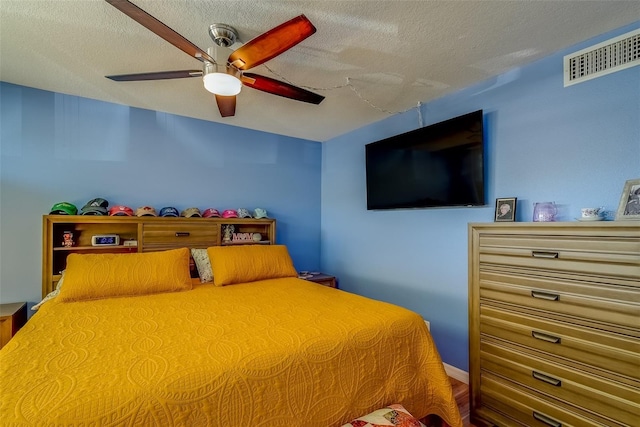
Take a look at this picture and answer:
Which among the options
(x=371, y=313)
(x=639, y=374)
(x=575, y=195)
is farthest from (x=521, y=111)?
(x=371, y=313)

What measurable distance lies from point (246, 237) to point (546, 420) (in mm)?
2749

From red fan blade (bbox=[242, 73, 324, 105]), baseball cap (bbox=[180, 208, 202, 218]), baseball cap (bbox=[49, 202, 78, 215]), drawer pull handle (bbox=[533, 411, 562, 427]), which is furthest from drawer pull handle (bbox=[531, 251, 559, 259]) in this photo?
baseball cap (bbox=[49, 202, 78, 215])

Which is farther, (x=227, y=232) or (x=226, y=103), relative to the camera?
(x=227, y=232)

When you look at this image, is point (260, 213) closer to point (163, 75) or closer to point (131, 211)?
point (131, 211)

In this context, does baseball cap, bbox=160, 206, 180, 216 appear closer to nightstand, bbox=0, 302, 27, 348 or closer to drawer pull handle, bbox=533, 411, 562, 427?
nightstand, bbox=0, 302, 27, 348

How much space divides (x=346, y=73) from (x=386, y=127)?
3.50 feet

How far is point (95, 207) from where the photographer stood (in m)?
2.50

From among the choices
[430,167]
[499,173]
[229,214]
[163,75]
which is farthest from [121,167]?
[499,173]

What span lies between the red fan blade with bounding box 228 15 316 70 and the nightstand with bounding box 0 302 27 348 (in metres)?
2.30

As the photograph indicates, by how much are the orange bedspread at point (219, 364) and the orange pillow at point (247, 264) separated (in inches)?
23.3

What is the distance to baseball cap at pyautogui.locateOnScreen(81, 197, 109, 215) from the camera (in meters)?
2.48

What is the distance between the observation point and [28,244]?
7.94 ft

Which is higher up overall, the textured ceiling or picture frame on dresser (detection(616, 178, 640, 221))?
the textured ceiling

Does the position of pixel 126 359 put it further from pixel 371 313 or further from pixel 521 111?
pixel 521 111
